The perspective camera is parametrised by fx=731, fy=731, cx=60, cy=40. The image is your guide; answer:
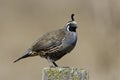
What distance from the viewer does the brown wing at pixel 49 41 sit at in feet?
24.1

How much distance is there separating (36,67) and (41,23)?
3.11m

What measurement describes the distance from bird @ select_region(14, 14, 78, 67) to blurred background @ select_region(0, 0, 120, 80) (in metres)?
4.11

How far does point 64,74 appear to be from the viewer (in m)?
5.91

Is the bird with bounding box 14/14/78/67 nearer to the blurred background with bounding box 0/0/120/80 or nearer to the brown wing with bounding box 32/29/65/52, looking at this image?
the brown wing with bounding box 32/29/65/52

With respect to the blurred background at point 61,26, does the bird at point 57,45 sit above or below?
above

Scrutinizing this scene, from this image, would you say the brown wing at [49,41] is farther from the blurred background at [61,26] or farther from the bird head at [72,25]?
the blurred background at [61,26]

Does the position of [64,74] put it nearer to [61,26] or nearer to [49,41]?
[49,41]

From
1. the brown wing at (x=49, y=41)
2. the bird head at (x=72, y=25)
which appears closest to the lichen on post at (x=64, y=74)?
the brown wing at (x=49, y=41)

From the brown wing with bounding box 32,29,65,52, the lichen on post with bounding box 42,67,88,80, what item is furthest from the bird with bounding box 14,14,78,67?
the lichen on post with bounding box 42,67,88,80

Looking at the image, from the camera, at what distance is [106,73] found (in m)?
12.4

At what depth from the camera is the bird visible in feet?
24.4

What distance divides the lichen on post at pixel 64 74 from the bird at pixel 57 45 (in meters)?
1.44

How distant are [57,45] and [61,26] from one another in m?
7.99

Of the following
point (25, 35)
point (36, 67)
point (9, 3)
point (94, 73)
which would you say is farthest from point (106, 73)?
point (9, 3)
